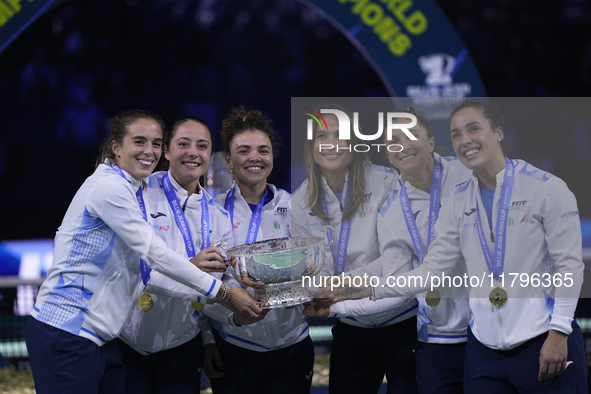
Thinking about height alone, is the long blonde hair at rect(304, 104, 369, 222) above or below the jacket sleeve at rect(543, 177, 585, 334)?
above

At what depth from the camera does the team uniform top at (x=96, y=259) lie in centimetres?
228

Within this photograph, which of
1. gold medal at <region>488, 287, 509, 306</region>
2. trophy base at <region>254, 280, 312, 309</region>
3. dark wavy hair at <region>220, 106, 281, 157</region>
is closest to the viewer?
gold medal at <region>488, 287, 509, 306</region>

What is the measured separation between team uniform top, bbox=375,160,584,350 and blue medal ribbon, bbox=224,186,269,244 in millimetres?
1010

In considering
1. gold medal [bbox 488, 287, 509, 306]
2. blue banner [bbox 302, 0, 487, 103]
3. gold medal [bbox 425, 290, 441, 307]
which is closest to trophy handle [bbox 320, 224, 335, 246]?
gold medal [bbox 425, 290, 441, 307]

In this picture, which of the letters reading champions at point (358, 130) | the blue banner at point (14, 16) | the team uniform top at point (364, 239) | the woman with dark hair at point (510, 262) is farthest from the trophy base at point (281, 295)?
the blue banner at point (14, 16)

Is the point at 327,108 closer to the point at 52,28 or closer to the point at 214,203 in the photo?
the point at 214,203

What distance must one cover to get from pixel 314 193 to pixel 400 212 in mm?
454

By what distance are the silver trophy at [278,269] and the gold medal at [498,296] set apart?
795mm

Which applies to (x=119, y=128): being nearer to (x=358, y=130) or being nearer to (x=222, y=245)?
(x=222, y=245)

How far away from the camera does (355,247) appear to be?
9.16 feet

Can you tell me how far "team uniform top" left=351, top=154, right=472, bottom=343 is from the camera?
267cm

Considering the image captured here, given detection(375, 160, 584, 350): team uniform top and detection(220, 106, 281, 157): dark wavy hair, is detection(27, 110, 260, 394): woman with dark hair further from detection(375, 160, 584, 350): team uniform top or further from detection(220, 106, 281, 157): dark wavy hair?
detection(375, 160, 584, 350): team uniform top

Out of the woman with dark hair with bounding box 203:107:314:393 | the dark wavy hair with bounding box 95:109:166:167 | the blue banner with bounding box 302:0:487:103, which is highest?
the blue banner with bounding box 302:0:487:103

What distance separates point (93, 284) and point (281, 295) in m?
0.84
